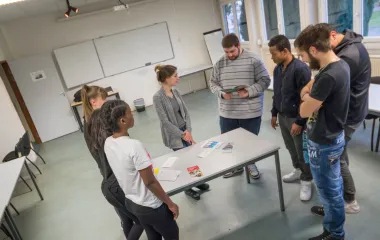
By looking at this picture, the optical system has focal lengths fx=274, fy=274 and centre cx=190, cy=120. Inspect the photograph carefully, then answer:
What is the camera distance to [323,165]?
1732 mm

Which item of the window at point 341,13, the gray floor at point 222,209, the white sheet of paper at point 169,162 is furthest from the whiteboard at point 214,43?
the white sheet of paper at point 169,162

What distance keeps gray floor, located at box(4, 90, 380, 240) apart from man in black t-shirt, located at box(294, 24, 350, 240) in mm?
406

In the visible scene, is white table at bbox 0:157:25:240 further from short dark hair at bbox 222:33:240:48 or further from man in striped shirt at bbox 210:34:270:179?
short dark hair at bbox 222:33:240:48

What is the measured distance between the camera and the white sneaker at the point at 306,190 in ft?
8.22

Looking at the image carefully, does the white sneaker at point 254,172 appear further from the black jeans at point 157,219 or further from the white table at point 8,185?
the white table at point 8,185

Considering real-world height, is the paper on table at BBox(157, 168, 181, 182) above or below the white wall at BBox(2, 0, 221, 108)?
below

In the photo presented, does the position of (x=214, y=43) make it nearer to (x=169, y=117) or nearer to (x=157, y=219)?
(x=169, y=117)

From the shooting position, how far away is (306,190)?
2.54m

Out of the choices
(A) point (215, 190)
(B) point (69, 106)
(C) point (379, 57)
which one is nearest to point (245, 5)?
(C) point (379, 57)

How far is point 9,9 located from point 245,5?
493 cm

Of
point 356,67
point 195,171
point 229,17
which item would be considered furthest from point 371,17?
point 229,17

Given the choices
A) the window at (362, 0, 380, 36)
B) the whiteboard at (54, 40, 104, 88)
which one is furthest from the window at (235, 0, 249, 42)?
the whiteboard at (54, 40, 104, 88)

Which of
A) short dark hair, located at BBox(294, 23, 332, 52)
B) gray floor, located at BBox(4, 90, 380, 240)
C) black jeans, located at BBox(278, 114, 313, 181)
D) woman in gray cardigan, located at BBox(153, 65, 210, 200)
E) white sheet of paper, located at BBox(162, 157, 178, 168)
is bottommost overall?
gray floor, located at BBox(4, 90, 380, 240)

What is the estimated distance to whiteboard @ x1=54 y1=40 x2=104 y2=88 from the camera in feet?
20.6
